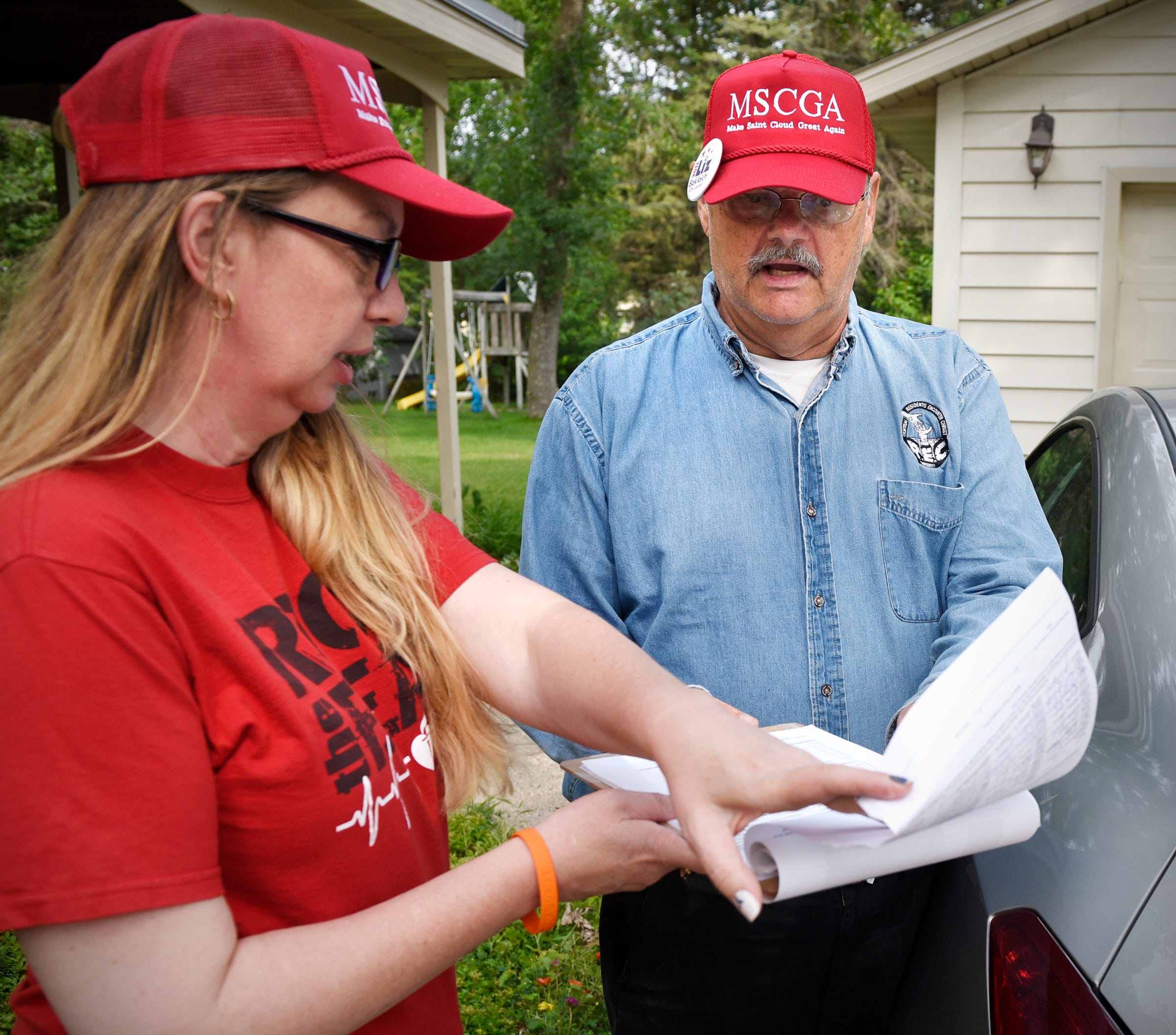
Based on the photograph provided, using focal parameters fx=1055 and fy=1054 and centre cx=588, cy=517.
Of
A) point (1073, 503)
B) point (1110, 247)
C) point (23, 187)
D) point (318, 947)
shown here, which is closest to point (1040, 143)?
point (1110, 247)

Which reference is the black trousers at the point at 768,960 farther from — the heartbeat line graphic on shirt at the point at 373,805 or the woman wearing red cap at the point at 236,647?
the heartbeat line graphic on shirt at the point at 373,805

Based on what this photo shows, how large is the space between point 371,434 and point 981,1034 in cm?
128

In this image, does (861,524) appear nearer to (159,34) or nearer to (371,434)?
(371,434)

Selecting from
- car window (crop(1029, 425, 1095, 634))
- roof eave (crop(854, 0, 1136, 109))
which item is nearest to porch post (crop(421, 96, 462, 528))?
roof eave (crop(854, 0, 1136, 109))

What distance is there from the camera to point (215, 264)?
118cm

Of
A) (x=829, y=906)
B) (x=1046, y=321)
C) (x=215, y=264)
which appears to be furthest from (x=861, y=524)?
(x=1046, y=321)

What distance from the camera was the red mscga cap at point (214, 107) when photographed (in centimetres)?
115

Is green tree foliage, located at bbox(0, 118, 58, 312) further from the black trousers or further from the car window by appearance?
the black trousers

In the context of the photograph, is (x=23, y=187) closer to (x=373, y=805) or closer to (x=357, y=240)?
(x=357, y=240)

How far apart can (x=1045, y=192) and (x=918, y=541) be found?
19.7ft

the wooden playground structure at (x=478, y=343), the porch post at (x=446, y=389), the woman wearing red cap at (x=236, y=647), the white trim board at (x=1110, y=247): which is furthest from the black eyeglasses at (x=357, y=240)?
the wooden playground structure at (x=478, y=343)

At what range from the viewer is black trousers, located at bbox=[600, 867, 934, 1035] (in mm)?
1932

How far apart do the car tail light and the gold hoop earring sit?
1289 millimetres

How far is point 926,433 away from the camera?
2.11m
